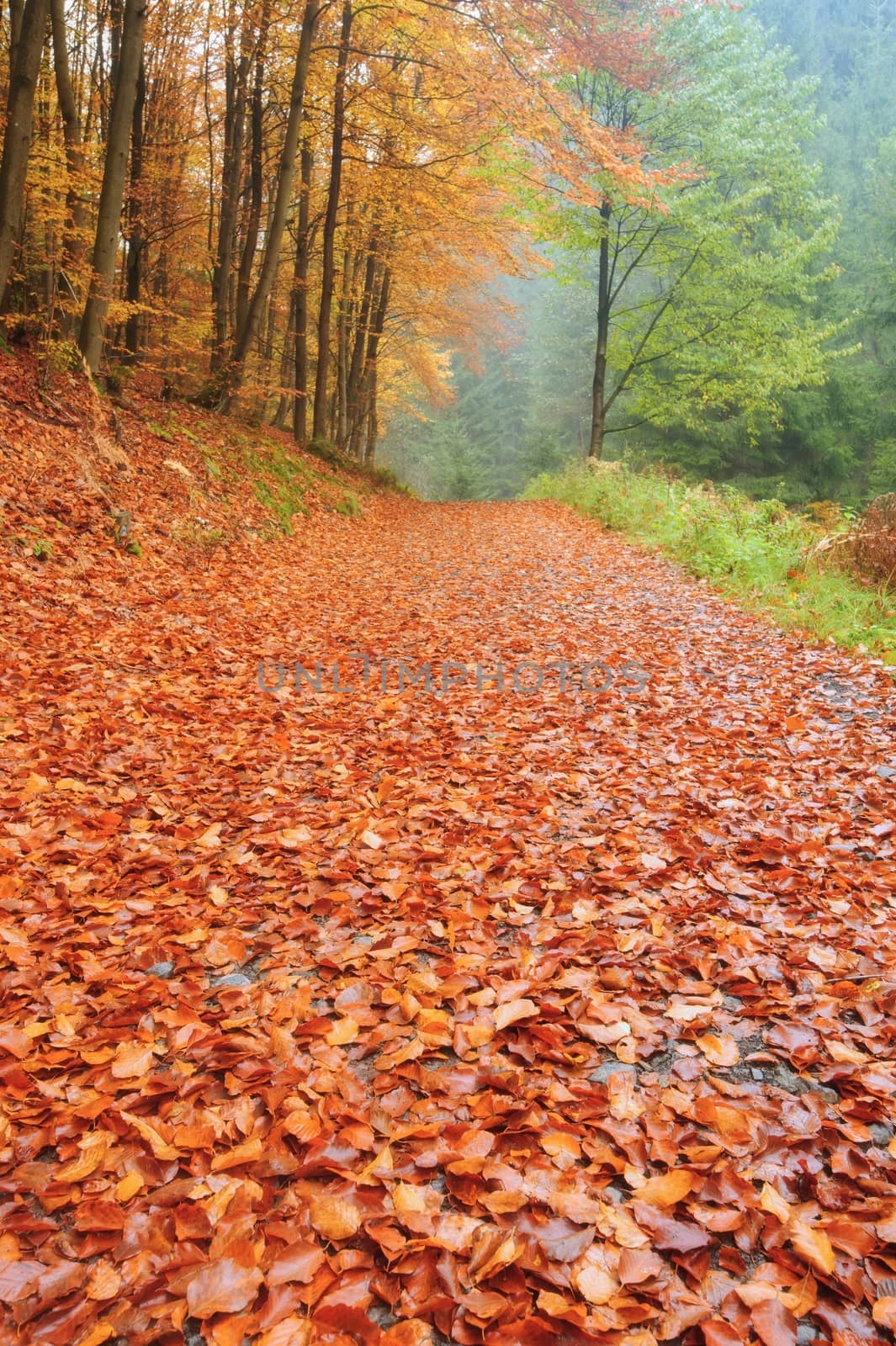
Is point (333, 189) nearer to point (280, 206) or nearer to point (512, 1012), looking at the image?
point (280, 206)

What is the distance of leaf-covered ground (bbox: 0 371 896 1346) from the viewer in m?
1.56

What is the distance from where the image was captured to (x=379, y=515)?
1480 centimetres

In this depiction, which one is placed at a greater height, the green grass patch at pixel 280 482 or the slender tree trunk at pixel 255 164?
the slender tree trunk at pixel 255 164

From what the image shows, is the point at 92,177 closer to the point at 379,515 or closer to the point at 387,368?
the point at 379,515

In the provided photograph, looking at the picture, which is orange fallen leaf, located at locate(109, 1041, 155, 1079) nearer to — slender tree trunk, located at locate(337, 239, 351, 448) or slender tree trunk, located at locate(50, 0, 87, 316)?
slender tree trunk, located at locate(50, 0, 87, 316)

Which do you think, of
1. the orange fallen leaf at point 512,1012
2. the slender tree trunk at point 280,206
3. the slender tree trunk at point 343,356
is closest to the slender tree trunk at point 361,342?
the slender tree trunk at point 343,356

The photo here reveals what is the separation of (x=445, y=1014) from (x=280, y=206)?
12154 millimetres

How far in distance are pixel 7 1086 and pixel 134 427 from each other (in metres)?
8.62

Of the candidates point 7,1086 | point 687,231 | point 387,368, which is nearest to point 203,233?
point 387,368

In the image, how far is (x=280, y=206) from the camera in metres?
11.1

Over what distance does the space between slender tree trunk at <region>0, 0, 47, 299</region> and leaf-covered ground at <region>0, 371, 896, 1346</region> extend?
5.00 m

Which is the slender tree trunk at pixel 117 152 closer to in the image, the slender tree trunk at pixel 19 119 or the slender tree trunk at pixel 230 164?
the slender tree trunk at pixel 19 119

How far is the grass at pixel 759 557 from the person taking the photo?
6.30 metres

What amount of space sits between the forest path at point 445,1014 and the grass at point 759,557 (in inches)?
57.5
